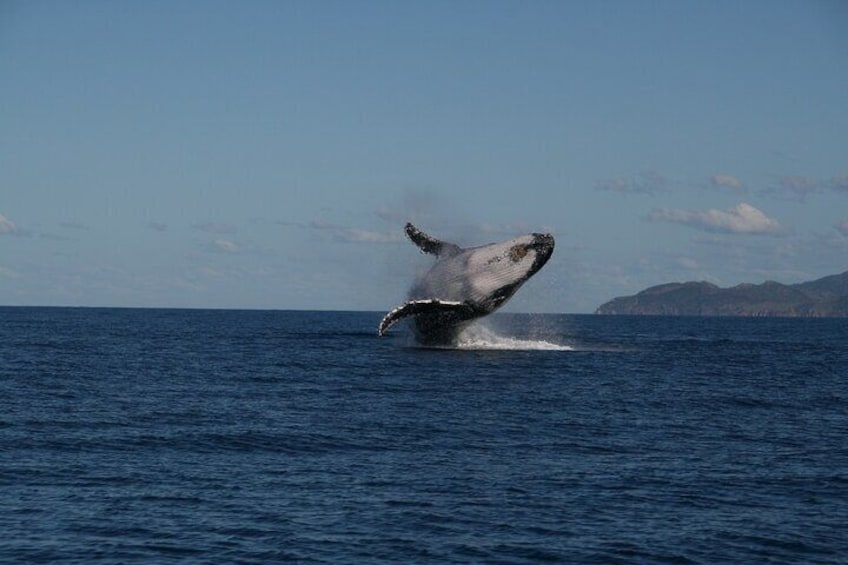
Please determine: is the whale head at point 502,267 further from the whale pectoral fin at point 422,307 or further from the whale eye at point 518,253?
the whale pectoral fin at point 422,307

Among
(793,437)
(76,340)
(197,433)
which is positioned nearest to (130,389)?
(197,433)

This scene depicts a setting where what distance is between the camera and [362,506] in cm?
1891

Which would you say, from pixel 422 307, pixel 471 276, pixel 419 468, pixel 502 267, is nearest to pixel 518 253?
pixel 502 267

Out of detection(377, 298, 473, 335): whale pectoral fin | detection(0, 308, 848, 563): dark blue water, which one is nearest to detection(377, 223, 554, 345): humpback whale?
detection(377, 298, 473, 335): whale pectoral fin

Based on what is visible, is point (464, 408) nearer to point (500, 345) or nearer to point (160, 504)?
point (160, 504)

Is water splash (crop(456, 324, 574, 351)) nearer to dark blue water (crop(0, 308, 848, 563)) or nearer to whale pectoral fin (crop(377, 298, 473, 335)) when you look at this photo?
whale pectoral fin (crop(377, 298, 473, 335))

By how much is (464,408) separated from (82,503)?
597 inches

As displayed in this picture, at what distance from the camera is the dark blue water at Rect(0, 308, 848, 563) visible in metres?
16.8

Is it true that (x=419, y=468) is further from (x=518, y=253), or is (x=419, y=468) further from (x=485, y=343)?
(x=485, y=343)

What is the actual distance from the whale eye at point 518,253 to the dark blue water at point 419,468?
4684 millimetres

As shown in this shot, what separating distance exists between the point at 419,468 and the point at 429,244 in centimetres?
2432

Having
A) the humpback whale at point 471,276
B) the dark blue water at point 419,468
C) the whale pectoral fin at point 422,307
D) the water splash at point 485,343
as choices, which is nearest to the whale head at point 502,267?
the humpback whale at point 471,276

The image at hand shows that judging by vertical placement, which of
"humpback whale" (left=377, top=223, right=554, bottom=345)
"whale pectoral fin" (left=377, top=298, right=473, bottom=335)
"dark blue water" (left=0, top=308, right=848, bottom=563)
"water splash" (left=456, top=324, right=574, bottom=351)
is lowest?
"dark blue water" (left=0, top=308, right=848, bottom=563)

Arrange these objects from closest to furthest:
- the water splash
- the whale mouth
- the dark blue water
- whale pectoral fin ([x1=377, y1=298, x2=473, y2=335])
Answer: the dark blue water, the whale mouth, whale pectoral fin ([x1=377, y1=298, x2=473, y2=335]), the water splash
